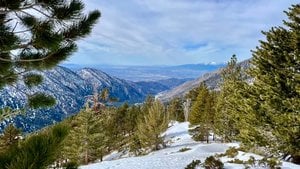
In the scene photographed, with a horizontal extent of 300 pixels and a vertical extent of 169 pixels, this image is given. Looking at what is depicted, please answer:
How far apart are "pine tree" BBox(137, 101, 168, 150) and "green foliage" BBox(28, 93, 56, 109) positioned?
2883 cm

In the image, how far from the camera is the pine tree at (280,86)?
14.9 meters

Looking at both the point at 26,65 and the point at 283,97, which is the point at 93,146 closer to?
the point at 283,97

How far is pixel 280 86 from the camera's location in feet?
51.6

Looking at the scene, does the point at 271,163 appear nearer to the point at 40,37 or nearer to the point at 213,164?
the point at 213,164

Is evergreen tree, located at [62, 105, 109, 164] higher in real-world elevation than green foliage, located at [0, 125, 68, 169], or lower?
lower

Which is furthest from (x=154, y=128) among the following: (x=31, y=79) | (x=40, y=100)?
(x=40, y=100)

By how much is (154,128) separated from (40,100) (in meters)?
29.2

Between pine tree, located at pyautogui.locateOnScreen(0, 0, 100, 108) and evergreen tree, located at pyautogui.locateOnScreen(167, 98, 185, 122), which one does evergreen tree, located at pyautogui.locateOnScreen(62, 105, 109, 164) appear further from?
evergreen tree, located at pyautogui.locateOnScreen(167, 98, 185, 122)

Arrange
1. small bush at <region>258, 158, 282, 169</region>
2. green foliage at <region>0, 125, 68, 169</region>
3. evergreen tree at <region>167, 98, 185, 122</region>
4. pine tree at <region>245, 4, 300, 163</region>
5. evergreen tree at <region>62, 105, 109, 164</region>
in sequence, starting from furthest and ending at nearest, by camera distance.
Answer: evergreen tree at <region>167, 98, 185, 122</region> < evergreen tree at <region>62, 105, 109, 164</region> < small bush at <region>258, 158, 282, 169</region> < pine tree at <region>245, 4, 300, 163</region> < green foliage at <region>0, 125, 68, 169</region>

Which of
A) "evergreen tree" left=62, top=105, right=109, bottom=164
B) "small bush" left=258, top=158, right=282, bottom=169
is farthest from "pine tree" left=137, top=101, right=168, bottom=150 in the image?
"small bush" left=258, top=158, right=282, bottom=169

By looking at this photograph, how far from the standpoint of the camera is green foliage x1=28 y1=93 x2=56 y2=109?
7.62m

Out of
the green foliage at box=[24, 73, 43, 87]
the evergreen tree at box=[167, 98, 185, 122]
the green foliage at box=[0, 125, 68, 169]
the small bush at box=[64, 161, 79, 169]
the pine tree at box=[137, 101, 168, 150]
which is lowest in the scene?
the evergreen tree at box=[167, 98, 185, 122]

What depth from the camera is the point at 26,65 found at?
8.38 m

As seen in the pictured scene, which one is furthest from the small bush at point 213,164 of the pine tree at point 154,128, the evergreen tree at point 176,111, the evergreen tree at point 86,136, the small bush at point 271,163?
the evergreen tree at point 176,111
